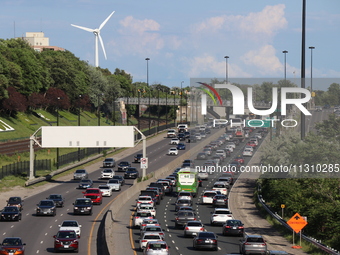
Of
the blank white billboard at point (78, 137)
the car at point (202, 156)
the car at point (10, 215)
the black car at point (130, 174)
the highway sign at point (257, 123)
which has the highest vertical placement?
the highway sign at point (257, 123)

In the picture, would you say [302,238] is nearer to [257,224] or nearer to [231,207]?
[257,224]

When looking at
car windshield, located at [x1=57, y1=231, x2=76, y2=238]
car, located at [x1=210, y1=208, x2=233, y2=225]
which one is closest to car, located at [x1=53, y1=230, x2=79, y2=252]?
car windshield, located at [x1=57, y1=231, x2=76, y2=238]

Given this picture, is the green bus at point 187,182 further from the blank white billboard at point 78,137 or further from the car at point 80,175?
the car at point 80,175

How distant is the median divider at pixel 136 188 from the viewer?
4984cm

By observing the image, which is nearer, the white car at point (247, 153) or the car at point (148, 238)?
the car at point (148, 238)

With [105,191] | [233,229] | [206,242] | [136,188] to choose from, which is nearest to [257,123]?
[136,188]

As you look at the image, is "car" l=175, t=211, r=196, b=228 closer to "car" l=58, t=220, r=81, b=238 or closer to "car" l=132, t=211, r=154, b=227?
"car" l=132, t=211, r=154, b=227

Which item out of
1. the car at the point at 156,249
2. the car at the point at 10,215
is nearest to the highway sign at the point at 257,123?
the car at the point at 10,215

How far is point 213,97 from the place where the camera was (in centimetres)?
7756

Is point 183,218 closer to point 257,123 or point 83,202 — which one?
point 83,202

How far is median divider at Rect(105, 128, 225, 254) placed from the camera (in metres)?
49.8

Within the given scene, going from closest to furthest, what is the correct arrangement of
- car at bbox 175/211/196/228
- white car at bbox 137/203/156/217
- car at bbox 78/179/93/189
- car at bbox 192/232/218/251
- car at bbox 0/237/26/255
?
car at bbox 0/237/26/255 < car at bbox 192/232/218/251 < car at bbox 175/211/196/228 < white car at bbox 137/203/156/217 < car at bbox 78/179/93/189

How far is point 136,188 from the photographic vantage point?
7981 centimetres

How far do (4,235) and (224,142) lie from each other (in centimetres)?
6304
